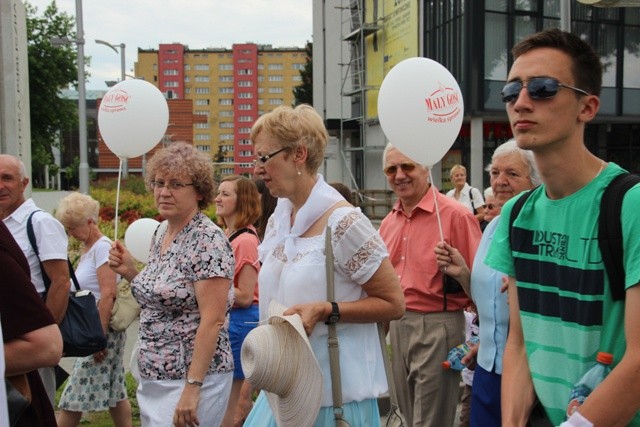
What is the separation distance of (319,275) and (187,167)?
3.88ft

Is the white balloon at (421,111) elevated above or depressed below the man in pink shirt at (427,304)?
above

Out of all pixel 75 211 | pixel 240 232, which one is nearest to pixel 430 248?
pixel 240 232

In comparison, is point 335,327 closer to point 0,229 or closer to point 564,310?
point 564,310

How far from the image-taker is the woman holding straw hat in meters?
2.79

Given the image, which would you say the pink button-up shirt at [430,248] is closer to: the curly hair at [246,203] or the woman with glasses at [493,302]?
the woman with glasses at [493,302]

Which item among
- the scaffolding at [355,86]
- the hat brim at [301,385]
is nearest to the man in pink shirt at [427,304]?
the hat brim at [301,385]

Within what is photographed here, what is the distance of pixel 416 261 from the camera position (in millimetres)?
4445

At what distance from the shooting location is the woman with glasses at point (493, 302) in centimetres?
331

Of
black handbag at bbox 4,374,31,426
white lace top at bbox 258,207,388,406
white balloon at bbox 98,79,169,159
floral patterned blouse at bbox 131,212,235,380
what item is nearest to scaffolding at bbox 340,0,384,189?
white balloon at bbox 98,79,169,159

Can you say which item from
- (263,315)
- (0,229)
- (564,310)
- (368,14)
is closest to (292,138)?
(263,315)

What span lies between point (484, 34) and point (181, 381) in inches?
945

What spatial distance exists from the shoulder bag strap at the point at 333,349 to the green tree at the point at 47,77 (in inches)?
1666

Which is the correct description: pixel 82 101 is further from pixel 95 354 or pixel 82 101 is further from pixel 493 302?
pixel 493 302

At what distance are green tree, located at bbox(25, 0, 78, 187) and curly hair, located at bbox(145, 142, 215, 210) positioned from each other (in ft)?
135
